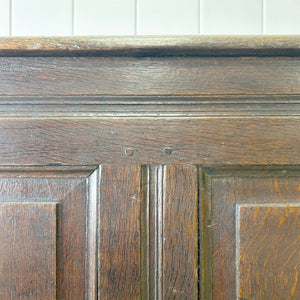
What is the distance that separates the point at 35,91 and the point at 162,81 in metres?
0.15

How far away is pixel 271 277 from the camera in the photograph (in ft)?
1.24

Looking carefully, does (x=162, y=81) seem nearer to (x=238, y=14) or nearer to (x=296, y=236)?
(x=296, y=236)

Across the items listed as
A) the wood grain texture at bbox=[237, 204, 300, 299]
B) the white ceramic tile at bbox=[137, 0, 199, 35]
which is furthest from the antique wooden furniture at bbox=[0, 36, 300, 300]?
the white ceramic tile at bbox=[137, 0, 199, 35]

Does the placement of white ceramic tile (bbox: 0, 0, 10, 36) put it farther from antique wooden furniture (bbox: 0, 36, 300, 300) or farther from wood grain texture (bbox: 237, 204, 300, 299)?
wood grain texture (bbox: 237, 204, 300, 299)

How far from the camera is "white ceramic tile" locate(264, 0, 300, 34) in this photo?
821mm

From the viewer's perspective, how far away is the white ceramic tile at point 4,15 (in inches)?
32.5

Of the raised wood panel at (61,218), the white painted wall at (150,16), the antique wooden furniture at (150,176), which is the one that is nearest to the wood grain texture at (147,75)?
the antique wooden furniture at (150,176)

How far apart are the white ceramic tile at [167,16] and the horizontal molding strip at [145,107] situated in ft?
1.62

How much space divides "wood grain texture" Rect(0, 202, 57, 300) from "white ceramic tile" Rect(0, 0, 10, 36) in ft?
2.05

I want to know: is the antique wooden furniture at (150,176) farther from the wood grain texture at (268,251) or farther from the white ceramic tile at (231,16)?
the white ceramic tile at (231,16)

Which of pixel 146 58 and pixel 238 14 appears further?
pixel 238 14

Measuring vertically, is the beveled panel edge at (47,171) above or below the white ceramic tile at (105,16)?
below

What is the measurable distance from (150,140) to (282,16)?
65cm

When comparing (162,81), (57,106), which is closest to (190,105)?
(162,81)
